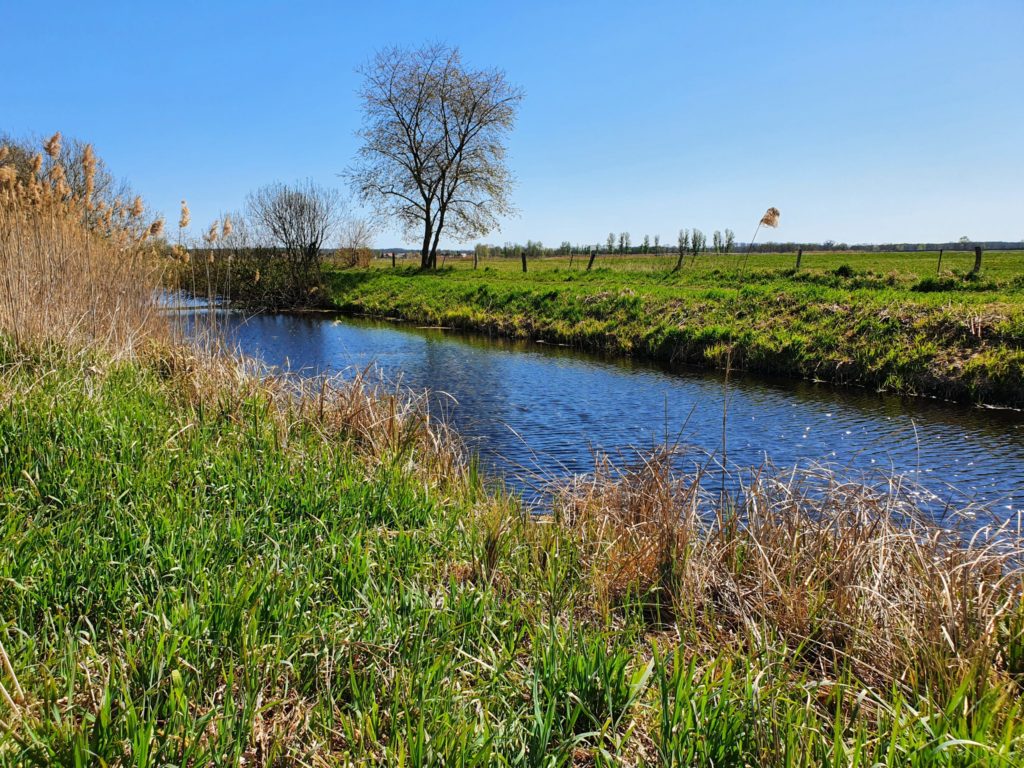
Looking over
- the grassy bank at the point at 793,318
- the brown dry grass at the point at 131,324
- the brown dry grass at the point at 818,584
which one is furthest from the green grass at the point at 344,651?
the grassy bank at the point at 793,318

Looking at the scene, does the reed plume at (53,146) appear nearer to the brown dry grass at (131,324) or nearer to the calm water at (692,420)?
the brown dry grass at (131,324)

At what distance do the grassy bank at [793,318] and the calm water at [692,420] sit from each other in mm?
973

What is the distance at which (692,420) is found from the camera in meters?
10.7

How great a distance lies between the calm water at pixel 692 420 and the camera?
8.04m

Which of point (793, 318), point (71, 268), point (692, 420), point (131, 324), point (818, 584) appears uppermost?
point (71, 268)

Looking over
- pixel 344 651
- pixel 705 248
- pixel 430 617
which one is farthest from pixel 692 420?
pixel 705 248

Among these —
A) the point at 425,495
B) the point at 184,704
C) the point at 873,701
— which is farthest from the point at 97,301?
the point at 873,701

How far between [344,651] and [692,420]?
29.0ft

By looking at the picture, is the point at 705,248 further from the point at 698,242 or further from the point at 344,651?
the point at 344,651

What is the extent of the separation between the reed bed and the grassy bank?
27.4ft

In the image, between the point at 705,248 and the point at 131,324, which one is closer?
the point at 131,324

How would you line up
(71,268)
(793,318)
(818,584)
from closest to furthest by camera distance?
(818,584) < (71,268) < (793,318)

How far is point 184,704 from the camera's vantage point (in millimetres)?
2061

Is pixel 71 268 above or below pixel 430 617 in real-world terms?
above
